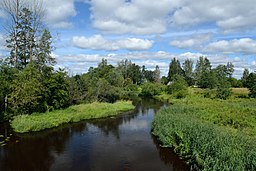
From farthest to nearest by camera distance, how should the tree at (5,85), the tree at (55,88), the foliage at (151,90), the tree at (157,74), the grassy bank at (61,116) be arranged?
the tree at (157,74) < the foliage at (151,90) < the tree at (55,88) < the tree at (5,85) < the grassy bank at (61,116)

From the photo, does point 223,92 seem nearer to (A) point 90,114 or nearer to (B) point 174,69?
(A) point 90,114

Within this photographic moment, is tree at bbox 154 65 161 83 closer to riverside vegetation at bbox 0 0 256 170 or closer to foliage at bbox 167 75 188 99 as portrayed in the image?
foliage at bbox 167 75 188 99

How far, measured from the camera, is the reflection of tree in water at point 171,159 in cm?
1579

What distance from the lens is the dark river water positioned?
1588 cm

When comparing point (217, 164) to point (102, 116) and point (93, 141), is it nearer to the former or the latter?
point (93, 141)

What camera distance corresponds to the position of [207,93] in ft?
187

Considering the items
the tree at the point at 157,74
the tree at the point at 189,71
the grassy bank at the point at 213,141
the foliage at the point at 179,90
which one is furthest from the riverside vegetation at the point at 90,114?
the tree at the point at 157,74

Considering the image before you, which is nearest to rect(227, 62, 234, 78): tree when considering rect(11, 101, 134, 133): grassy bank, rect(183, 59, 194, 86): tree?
rect(183, 59, 194, 86): tree

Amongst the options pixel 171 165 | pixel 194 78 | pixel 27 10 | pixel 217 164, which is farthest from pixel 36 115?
pixel 194 78

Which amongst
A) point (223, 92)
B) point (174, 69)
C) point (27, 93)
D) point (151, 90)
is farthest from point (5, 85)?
point (174, 69)

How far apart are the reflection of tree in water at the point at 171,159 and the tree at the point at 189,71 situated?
78.7m

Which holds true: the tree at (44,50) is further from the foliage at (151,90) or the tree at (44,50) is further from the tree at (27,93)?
the foliage at (151,90)

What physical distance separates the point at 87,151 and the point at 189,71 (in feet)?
272

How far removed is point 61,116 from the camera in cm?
2964
